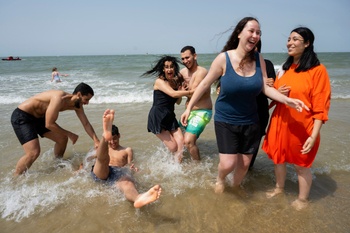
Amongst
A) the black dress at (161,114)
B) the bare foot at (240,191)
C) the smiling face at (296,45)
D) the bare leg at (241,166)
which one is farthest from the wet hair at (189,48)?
the bare foot at (240,191)

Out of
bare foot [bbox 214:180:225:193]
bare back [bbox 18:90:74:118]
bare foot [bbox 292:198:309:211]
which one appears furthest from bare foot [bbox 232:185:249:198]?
bare back [bbox 18:90:74:118]

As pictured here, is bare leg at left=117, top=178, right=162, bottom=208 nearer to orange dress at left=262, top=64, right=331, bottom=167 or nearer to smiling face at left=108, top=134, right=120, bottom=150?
smiling face at left=108, top=134, right=120, bottom=150

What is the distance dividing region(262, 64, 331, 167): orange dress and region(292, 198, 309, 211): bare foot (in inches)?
23.9

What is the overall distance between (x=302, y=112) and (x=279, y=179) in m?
1.06

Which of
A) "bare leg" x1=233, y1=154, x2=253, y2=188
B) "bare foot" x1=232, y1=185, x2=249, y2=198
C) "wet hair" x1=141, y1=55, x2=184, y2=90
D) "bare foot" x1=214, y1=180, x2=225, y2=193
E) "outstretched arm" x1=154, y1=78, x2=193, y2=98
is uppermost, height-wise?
"wet hair" x1=141, y1=55, x2=184, y2=90

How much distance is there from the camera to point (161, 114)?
406cm

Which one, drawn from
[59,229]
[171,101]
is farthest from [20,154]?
[171,101]

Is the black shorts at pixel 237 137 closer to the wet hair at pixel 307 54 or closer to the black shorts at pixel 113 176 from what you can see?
the wet hair at pixel 307 54

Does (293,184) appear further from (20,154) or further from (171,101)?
(20,154)

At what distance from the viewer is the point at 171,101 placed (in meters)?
4.16

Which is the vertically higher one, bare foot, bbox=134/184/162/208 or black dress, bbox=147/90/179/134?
black dress, bbox=147/90/179/134

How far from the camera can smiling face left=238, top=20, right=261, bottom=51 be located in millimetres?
2564

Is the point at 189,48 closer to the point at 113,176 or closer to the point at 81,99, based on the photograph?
the point at 81,99

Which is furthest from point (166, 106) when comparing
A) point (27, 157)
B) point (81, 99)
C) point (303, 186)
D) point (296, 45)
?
point (27, 157)
